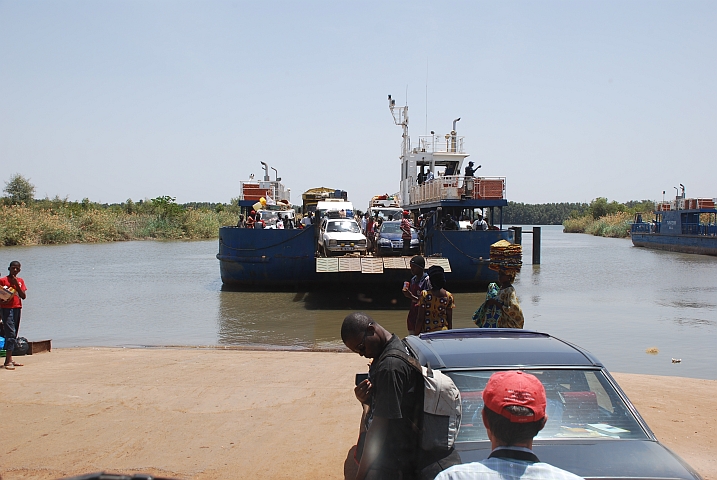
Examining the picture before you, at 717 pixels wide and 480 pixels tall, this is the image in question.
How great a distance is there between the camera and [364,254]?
2161cm

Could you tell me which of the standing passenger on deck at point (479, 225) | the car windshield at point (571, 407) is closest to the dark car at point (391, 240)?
the standing passenger on deck at point (479, 225)

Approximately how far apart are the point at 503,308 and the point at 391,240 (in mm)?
15224

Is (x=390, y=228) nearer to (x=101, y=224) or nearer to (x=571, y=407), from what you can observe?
(x=571, y=407)

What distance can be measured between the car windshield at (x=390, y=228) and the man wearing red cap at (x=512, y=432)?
19.7 metres

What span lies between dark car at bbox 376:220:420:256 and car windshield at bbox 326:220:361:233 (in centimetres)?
82

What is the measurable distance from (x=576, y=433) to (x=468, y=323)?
1284cm

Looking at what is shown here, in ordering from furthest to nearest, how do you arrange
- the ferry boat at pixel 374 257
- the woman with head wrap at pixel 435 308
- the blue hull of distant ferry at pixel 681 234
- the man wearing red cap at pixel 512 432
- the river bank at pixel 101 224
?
the river bank at pixel 101 224 < the blue hull of distant ferry at pixel 681 234 < the ferry boat at pixel 374 257 < the woman with head wrap at pixel 435 308 < the man wearing red cap at pixel 512 432

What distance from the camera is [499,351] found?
155 inches

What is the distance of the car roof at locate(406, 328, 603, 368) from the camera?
3.81m

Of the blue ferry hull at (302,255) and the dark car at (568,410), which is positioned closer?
the dark car at (568,410)

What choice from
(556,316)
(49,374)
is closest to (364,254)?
(556,316)

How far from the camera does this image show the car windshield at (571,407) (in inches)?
139

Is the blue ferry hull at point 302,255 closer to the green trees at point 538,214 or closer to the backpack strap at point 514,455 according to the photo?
the backpack strap at point 514,455

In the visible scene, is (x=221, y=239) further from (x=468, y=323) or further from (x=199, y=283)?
(x=468, y=323)
